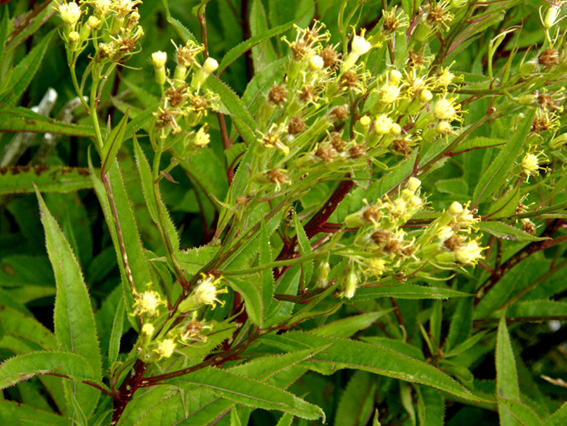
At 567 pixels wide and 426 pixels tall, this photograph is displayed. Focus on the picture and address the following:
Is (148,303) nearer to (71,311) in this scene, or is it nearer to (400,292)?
(71,311)

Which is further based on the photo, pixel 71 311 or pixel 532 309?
pixel 532 309

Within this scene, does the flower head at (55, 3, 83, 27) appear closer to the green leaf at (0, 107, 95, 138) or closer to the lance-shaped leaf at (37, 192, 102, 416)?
the lance-shaped leaf at (37, 192, 102, 416)

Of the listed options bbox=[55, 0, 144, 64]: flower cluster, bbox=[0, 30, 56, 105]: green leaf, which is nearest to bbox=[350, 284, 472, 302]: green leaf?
bbox=[55, 0, 144, 64]: flower cluster

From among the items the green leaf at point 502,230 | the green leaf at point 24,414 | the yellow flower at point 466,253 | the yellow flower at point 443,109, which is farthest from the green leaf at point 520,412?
the green leaf at point 24,414

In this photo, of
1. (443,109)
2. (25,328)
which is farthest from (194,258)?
(25,328)

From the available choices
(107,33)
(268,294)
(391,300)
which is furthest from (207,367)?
(391,300)

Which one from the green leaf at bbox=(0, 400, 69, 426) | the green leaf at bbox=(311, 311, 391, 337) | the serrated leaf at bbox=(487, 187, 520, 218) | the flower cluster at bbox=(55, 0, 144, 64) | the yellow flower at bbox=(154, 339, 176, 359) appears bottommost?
the green leaf at bbox=(311, 311, 391, 337)

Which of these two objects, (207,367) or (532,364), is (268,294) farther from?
(532,364)
